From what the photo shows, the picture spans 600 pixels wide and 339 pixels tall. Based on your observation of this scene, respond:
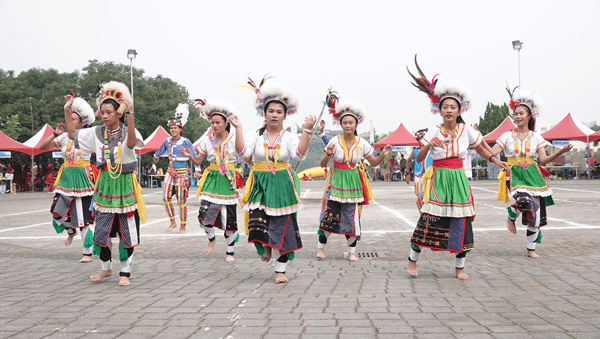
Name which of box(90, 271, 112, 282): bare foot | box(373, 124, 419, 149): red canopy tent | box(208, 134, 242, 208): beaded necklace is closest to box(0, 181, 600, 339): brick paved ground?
box(90, 271, 112, 282): bare foot

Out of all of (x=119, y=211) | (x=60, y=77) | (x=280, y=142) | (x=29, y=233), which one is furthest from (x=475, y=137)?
(x=60, y=77)

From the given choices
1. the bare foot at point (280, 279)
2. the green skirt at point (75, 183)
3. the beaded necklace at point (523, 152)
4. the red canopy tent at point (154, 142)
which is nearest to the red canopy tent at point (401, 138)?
the red canopy tent at point (154, 142)

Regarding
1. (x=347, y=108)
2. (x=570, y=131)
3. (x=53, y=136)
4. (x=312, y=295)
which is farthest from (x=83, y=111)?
(x=570, y=131)

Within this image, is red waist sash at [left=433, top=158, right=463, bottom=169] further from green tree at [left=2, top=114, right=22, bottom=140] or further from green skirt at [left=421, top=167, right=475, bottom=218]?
green tree at [left=2, top=114, right=22, bottom=140]

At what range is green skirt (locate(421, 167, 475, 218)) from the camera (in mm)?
5434

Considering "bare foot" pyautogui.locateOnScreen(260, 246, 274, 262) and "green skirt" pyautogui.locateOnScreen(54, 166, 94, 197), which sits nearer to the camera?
"bare foot" pyautogui.locateOnScreen(260, 246, 274, 262)

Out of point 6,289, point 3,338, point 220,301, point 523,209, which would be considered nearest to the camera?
point 3,338

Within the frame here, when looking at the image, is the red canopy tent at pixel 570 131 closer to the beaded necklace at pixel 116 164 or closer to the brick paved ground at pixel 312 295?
the brick paved ground at pixel 312 295

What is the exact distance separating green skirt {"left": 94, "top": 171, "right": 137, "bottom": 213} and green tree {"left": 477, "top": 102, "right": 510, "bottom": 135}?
171 ft

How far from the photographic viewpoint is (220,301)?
4.47 m

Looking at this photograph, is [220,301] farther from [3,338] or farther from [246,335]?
[3,338]

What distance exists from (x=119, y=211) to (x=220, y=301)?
1.70 meters

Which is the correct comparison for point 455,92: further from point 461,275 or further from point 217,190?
point 217,190

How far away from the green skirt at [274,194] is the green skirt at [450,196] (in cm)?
154
